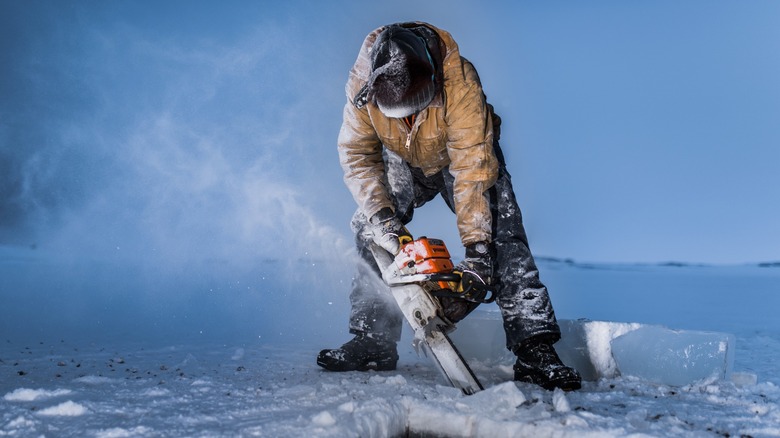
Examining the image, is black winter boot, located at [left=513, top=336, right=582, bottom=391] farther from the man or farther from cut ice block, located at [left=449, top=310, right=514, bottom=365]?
cut ice block, located at [left=449, top=310, right=514, bottom=365]

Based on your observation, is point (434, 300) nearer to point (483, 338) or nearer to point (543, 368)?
point (543, 368)

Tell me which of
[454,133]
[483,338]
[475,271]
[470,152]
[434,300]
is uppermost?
[454,133]

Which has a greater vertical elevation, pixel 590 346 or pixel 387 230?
pixel 387 230

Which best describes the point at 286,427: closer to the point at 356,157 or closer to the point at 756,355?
the point at 356,157

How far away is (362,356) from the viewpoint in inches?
117

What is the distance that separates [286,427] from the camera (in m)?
1.61

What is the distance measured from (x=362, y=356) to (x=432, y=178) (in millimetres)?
1132

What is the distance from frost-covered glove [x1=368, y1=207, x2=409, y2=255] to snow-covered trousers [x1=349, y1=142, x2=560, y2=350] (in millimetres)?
317

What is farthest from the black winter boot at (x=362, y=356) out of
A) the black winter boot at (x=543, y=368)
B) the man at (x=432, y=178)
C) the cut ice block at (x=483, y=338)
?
Result: the black winter boot at (x=543, y=368)

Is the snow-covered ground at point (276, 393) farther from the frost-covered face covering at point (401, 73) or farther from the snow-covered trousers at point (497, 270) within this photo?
the frost-covered face covering at point (401, 73)

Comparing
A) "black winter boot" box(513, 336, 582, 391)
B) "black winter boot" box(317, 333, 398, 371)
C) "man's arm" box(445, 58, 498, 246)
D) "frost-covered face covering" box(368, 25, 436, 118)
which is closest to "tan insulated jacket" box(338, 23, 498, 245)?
"man's arm" box(445, 58, 498, 246)

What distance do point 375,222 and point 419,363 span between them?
1.15 meters

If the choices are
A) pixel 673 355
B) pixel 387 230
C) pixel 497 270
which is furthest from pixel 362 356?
pixel 673 355

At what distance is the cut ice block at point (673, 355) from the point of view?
274 cm
